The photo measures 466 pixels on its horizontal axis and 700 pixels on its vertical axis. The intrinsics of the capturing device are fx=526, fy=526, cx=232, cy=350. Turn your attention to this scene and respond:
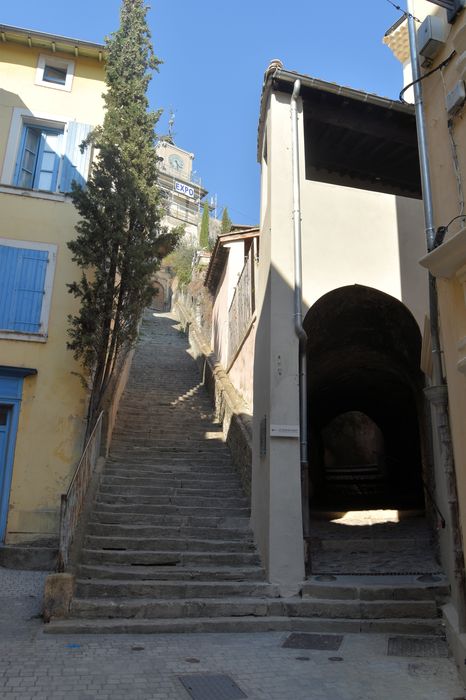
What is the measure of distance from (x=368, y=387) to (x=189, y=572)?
26.0ft

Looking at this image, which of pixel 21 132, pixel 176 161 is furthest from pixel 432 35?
pixel 176 161

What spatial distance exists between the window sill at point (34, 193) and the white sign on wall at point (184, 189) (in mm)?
45483

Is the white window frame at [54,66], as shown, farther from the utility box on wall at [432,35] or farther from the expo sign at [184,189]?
the expo sign at [184,189]

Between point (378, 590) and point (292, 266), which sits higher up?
point (292, 266)

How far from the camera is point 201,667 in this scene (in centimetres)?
463

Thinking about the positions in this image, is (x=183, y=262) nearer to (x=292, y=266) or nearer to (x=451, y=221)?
(x=292, y=266)

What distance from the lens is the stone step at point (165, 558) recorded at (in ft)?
22.9

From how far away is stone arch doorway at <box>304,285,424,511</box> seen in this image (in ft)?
27.1

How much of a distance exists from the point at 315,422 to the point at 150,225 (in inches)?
308

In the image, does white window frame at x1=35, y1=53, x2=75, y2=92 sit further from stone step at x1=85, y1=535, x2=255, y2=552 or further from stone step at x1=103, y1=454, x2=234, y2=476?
stone step at x1=85, y1=535, x2=255, y2=552

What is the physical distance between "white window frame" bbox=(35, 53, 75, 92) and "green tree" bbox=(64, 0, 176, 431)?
116 centimetres

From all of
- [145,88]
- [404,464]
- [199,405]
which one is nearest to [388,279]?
[145,88]

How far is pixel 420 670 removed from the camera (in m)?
4.67

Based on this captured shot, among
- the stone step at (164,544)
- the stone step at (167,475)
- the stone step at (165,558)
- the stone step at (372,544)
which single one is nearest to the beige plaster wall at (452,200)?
the stone step at (165,558)
